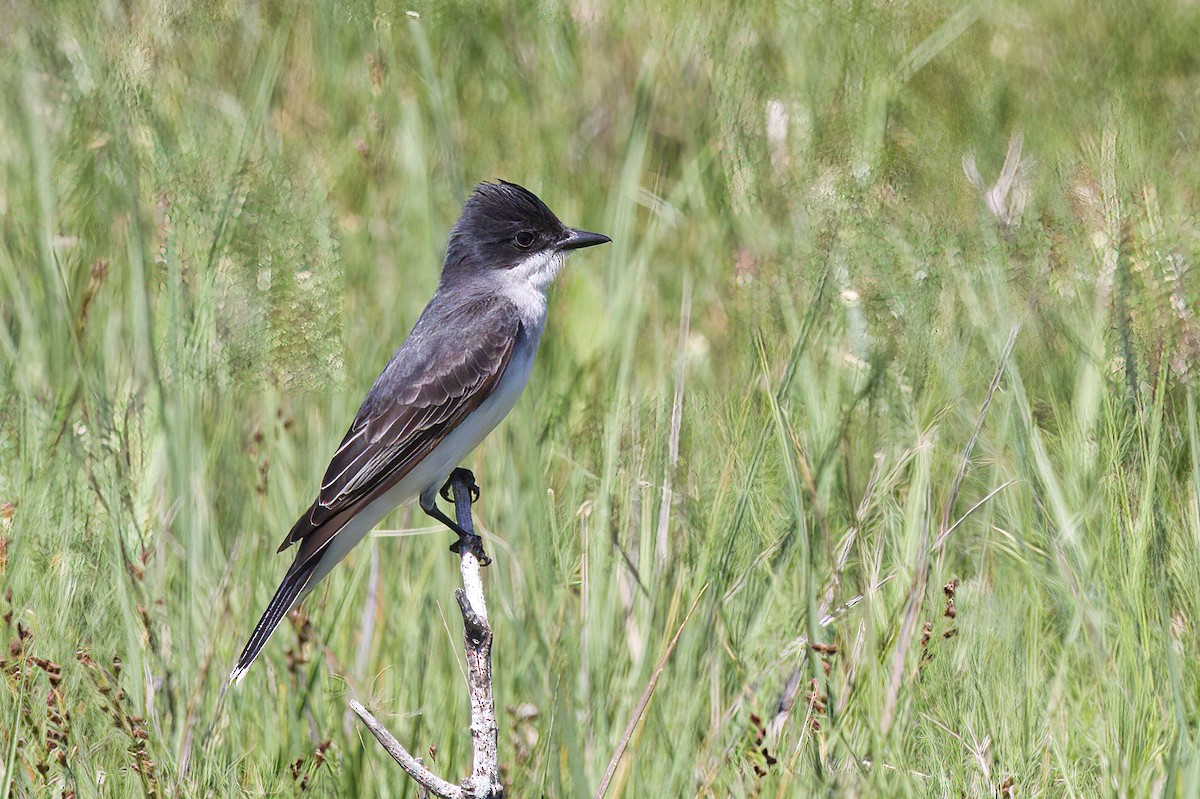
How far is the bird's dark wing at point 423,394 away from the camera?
168 inches

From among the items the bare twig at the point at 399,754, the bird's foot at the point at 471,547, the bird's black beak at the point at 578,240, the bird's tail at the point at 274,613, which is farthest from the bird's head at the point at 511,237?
the bare twig at the point at 399,754

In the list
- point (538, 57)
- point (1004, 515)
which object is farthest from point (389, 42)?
point (1004, 515)

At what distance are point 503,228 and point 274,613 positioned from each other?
6.16 feet

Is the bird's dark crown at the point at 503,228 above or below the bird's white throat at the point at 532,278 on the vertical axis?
above

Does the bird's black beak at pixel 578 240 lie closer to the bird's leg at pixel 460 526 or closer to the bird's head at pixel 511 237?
the bird's head at pixel 511 237

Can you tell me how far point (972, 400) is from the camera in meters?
4.07

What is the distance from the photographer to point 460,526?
356cm

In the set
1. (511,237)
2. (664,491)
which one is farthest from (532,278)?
(664,491)

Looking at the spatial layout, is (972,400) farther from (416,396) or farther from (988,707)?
(416,396)

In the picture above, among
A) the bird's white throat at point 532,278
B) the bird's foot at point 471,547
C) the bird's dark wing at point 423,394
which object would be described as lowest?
the bird's foot at point 471,547

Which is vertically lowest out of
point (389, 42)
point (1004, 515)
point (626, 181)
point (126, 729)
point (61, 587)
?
point (126, 729)

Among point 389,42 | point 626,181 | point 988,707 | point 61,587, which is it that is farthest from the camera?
point 389,42

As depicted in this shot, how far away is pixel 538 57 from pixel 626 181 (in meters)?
2.17

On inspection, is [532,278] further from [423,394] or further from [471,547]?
[471,547]
